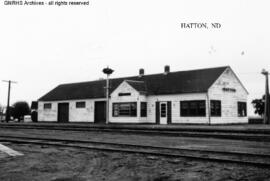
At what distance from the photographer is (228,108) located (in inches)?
1149

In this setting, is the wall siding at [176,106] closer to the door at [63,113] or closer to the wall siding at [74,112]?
the wall siding at [74,112]

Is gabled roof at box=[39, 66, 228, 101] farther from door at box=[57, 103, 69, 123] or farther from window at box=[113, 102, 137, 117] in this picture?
window at box=[113, 102, 137, 117]

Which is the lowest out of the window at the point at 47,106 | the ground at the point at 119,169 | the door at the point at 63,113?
the ground at the point at 119,169

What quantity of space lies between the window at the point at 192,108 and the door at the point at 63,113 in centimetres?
1573

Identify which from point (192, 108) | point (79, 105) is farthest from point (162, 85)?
point (79, 105)

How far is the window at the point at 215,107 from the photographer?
89.7 ft

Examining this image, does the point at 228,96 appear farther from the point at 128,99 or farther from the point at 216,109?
the point at 128,99

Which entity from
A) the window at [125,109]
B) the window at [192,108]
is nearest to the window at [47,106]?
the window at [125,109]

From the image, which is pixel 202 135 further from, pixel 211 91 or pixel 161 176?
pixel 211 91

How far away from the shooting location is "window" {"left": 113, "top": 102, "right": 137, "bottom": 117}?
3065cm

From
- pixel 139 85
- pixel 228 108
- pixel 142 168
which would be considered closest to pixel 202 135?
pixel 142 168

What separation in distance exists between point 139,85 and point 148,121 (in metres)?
4.04

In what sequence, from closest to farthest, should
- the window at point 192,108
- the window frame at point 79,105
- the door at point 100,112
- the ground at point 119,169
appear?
the ground at point 119,169, the window at point 192,108, the door at point 100,112, the window frame at point 79,105

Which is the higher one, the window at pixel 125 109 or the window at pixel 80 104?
the window at pixel 80 104
